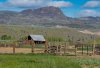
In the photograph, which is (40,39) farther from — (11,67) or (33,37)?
(11,67)

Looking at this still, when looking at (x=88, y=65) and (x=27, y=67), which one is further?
(x=88, y=65)

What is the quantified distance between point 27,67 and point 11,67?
1.18 metres

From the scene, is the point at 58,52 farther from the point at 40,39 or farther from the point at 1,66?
the point at 40,39

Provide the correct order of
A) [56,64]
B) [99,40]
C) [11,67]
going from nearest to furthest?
[11,67] < [56,64] < [99,40]

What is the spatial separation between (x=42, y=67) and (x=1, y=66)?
2457 millimetres

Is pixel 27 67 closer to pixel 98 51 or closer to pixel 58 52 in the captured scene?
pixel 58 52

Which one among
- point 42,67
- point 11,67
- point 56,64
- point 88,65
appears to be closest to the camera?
point 11,67

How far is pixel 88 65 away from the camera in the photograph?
26.5 meters

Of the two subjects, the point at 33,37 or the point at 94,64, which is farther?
the point at 33,37

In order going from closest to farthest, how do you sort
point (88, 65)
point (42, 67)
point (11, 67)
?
1. point (11, 67)
2. point (42, 67)
3. point (88, 65)

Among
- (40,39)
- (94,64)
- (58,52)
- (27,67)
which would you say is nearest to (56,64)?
(27,67)

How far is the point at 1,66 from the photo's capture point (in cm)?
1978

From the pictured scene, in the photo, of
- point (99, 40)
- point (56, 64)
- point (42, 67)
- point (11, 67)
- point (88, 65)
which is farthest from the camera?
point (99, 40)

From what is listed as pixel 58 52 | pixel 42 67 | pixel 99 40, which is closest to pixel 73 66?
pixel 42 67
